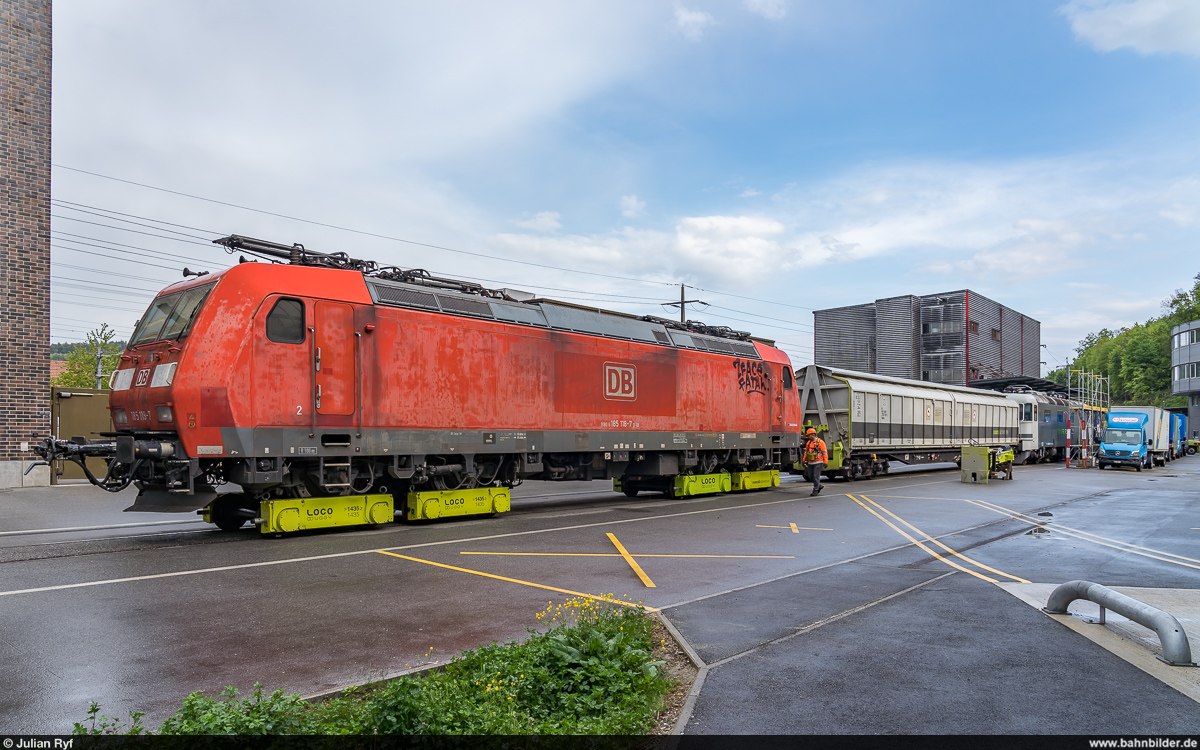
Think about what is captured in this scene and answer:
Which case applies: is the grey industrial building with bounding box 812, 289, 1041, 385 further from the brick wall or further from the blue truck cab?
the brick wall

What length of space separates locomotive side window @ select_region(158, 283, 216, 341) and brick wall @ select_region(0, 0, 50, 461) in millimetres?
10580

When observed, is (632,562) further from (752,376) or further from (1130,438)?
(1130,438)

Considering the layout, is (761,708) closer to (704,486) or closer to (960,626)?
(960,626)

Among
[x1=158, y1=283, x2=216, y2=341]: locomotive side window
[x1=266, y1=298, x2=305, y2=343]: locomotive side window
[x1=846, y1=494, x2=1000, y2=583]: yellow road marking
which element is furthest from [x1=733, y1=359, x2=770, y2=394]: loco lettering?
[x1=158, y1=283, x2=216, y2=341]: locomotive side window

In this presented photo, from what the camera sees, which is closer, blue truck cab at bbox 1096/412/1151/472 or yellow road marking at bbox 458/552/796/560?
yellow road marking at bbox 458/552/796/560

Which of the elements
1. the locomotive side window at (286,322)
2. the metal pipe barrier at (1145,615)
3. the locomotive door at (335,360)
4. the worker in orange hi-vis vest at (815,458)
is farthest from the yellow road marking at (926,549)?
the locomotive side window at (286,322)

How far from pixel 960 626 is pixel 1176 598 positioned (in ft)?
10.1

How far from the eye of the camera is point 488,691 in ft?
14.8

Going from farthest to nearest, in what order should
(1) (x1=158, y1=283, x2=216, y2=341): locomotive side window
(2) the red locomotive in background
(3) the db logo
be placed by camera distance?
(3) the db logo
(1) (x1=158, y1=283, x2=216, y2=341): locomotive side window
(2) the red locomotive in background

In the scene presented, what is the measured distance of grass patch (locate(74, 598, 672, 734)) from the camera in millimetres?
3877

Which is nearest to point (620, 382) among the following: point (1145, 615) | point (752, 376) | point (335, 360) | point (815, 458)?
point (752, 376)

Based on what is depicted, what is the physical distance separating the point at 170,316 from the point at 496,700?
956cm

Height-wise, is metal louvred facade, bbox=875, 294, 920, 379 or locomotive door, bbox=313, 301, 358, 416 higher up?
metal louvred facade, bbox=875, 294, 920, 379

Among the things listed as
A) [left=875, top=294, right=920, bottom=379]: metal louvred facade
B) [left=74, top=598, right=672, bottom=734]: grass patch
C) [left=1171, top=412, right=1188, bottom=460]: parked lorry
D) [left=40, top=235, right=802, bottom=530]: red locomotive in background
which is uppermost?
[left=875, top=294, right=920, bottom=379]: metal louvred facade
